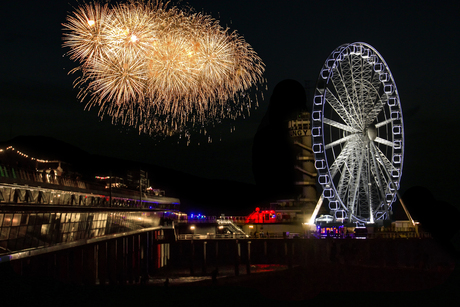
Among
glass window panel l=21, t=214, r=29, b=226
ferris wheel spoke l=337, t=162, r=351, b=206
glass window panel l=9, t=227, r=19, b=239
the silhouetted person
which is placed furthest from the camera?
the silhouetted person

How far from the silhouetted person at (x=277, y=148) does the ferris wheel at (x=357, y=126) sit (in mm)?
64760

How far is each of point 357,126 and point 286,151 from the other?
83.2 metres

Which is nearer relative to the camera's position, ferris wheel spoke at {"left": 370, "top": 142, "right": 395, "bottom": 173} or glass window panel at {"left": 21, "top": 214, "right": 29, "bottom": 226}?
glass window panel at {"left": 21, "top": 214, "right": 29, "bottom": 226}

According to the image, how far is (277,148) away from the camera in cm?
14062

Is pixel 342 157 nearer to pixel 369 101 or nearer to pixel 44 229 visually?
pixel 369 101

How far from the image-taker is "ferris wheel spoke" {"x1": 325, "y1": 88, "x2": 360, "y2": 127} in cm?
5381

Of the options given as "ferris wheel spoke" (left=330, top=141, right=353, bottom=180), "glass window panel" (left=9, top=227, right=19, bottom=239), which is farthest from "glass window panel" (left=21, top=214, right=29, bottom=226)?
"ferris wheel spoke" (left=330, top=141, right=353, bottom=180)

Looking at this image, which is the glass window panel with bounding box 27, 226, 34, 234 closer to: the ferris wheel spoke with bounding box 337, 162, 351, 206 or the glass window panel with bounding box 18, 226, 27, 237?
the glass window panel with bounding box 18, 226, 27, 237

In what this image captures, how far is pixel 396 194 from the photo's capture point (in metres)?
58.8

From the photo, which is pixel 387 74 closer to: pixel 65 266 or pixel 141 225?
pixel 141 225

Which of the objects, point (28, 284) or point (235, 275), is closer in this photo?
point (28, 284)

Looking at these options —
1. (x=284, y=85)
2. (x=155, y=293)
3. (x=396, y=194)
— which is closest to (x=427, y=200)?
(x=284, y=85)

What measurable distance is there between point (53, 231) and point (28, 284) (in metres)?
3.33

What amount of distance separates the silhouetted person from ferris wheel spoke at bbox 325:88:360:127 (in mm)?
66346
